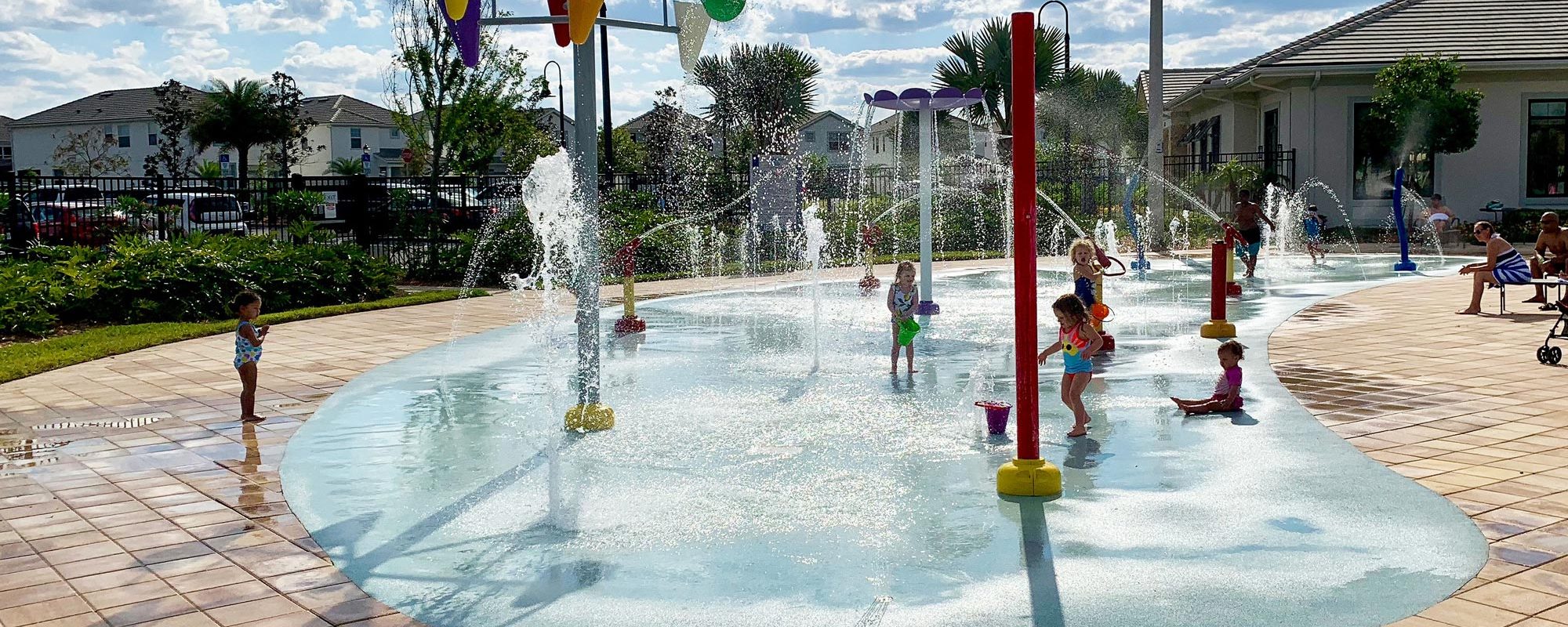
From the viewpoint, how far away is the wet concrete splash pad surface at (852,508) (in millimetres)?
4543

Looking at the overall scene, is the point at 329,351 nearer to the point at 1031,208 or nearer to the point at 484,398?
the point at 484,398

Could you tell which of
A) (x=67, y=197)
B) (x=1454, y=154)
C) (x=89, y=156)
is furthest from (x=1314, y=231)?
(x=89, y=156)

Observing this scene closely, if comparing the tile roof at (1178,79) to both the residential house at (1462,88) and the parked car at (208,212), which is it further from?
the parked car at (208,212)

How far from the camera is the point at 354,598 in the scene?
4.64 m

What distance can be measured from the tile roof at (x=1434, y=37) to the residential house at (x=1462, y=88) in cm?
3

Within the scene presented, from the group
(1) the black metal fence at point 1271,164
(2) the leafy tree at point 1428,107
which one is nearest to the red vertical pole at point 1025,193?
(2) the leafy tree at point 1428,107

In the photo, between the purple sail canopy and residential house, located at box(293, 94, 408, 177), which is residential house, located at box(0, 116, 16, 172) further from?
the purple sail canopy

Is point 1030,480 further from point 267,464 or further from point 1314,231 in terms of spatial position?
point 1314,231

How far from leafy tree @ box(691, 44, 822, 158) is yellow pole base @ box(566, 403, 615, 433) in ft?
92.6

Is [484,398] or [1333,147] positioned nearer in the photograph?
[484,398]

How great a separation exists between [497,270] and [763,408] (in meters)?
12.2

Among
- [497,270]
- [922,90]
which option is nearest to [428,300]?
[497,270]

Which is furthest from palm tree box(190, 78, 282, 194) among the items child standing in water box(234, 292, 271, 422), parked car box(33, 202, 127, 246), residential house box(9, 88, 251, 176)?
child standing in water box(234, 292, 271, 422)

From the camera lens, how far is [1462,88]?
25891 mm
